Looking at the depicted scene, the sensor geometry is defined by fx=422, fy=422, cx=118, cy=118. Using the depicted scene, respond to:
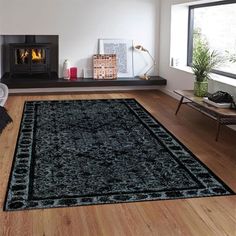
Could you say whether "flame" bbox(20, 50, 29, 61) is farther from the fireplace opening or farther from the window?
the window

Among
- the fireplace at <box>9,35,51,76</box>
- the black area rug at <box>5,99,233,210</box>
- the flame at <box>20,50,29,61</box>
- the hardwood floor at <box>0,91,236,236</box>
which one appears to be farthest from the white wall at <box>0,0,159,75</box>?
the hardwood floor at <box>0,91,236,236</box>

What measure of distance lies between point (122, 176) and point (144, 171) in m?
0.21

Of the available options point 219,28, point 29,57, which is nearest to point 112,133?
point 219,28

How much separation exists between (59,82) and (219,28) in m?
2.56

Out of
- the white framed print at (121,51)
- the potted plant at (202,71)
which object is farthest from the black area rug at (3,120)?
the white framed print at (121,51)

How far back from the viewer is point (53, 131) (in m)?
4.45

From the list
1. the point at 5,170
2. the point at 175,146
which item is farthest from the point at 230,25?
the point at 5,170

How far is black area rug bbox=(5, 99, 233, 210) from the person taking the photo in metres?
2.90

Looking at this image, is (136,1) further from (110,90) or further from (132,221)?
(132,221)

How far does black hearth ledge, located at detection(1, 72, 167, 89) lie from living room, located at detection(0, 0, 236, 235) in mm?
17

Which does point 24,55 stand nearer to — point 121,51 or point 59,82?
point 59,82

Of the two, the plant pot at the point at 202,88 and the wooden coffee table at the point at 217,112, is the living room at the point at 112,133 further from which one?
the plant pot at the point at 202,88

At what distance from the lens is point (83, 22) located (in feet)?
22.3

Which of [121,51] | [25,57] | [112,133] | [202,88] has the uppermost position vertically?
[121,51]
